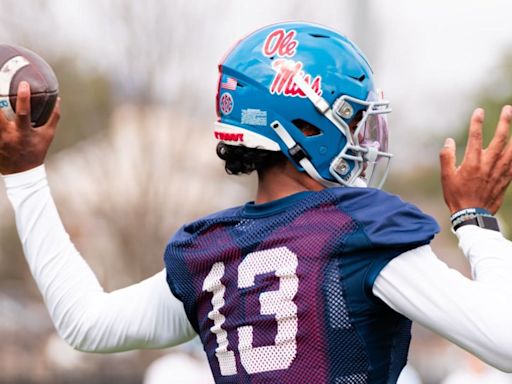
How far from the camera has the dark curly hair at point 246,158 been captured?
9.55ft

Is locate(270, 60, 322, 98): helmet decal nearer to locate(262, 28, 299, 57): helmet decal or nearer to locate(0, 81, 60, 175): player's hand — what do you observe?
locate(262, 28, 299, 57): helmet decal

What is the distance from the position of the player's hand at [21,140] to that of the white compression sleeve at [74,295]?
34 mm

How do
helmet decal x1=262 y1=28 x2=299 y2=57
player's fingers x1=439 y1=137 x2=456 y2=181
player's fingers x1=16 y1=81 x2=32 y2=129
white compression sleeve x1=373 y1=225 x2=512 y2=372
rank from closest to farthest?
white compression sleeve x1=373 y1=225 x2=512 y2=372 → player's fingers x1=439 y1=137 x2=456 y2=181 → helmet decal x1=262 y1=28 x2=299 y2=57 → player's fingers x1=16 y1=81 x2=32 y2=129

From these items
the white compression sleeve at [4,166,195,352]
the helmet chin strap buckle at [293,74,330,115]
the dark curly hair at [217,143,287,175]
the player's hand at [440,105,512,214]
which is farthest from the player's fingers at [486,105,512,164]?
the white compression sleeve at [4,166,195,352]

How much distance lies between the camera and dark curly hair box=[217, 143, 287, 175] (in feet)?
9.55

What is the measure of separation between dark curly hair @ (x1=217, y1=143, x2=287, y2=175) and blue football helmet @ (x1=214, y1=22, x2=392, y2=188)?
36mm

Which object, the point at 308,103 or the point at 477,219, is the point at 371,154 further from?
the point at 477,219

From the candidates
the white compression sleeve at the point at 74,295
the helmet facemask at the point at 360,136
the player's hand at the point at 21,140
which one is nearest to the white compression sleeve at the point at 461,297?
the helmet facemask at the point at 360,136

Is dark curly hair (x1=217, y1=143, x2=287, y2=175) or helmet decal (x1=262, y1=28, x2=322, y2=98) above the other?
helmet decal (x1=262, y1=28, x2=322, y2=98)

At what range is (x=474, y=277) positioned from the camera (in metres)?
2.62

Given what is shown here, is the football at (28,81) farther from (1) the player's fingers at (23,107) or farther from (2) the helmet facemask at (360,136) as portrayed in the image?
(2) the helmet facemask at (360,136)

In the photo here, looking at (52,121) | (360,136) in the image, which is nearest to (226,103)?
(360,136)

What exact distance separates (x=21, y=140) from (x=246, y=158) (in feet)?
2.16

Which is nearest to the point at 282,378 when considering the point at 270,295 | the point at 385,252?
the point at 270,295
